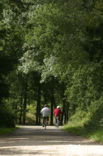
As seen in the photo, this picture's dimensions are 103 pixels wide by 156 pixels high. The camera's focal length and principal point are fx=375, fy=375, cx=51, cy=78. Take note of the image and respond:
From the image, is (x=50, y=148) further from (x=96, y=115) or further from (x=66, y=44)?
(x=66, y=44)

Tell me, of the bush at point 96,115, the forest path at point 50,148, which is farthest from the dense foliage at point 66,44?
the forest path at point 50,148

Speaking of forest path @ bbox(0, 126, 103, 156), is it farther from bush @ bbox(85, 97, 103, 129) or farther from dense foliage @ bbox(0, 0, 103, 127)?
dense foliage @ bbox(0, 0, 103, 127)

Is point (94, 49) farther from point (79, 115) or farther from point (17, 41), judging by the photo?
point (17, 41)

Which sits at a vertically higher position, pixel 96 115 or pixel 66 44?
pixel 66 44

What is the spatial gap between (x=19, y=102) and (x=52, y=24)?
36866mm

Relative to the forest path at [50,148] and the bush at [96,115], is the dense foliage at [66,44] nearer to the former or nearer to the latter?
the bush at [96,115]

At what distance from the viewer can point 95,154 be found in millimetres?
9500

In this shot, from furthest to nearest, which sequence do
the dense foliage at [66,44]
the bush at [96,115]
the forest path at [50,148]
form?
the dense foliage at [66,44]
the bush at [96,115]
the forest path at [50,148]

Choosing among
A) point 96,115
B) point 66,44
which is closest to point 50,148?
point 96,115

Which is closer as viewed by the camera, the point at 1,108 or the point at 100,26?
the point at 100,26

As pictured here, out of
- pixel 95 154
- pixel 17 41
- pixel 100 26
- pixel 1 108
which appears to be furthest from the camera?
pixel 17 41

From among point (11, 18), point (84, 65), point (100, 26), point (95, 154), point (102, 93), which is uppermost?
point (11, 18)

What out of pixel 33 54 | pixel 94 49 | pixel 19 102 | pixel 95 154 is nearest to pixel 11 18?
pixel 33 54

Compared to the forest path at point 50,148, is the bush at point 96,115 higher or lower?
higher
